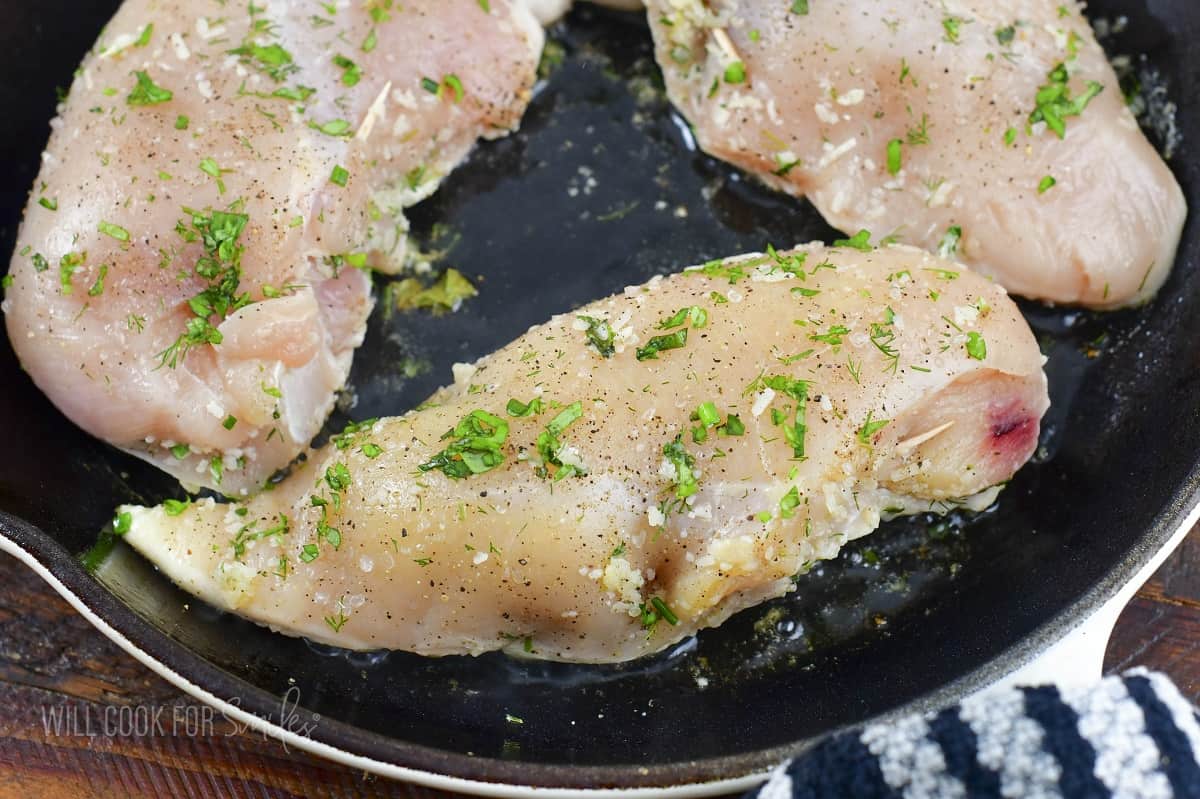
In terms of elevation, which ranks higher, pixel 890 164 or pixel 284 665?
pixel 890 164

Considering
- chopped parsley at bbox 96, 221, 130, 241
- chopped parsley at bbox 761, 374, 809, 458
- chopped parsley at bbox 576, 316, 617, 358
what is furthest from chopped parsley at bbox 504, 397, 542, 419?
chopped parsley at bbox 96, 221, 130, 241

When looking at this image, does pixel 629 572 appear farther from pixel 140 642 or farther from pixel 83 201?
pixel 83 201

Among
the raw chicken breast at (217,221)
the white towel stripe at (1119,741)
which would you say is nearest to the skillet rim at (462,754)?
the white towel stripe at (1119,741)

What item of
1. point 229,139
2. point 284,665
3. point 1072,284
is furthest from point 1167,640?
point 229,139

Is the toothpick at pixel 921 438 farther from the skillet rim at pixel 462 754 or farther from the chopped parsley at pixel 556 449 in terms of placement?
the chopped parsley at pixel 556 449

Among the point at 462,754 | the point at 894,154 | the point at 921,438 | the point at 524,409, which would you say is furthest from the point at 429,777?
the point at 894,154

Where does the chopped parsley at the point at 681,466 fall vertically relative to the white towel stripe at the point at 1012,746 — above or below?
above
